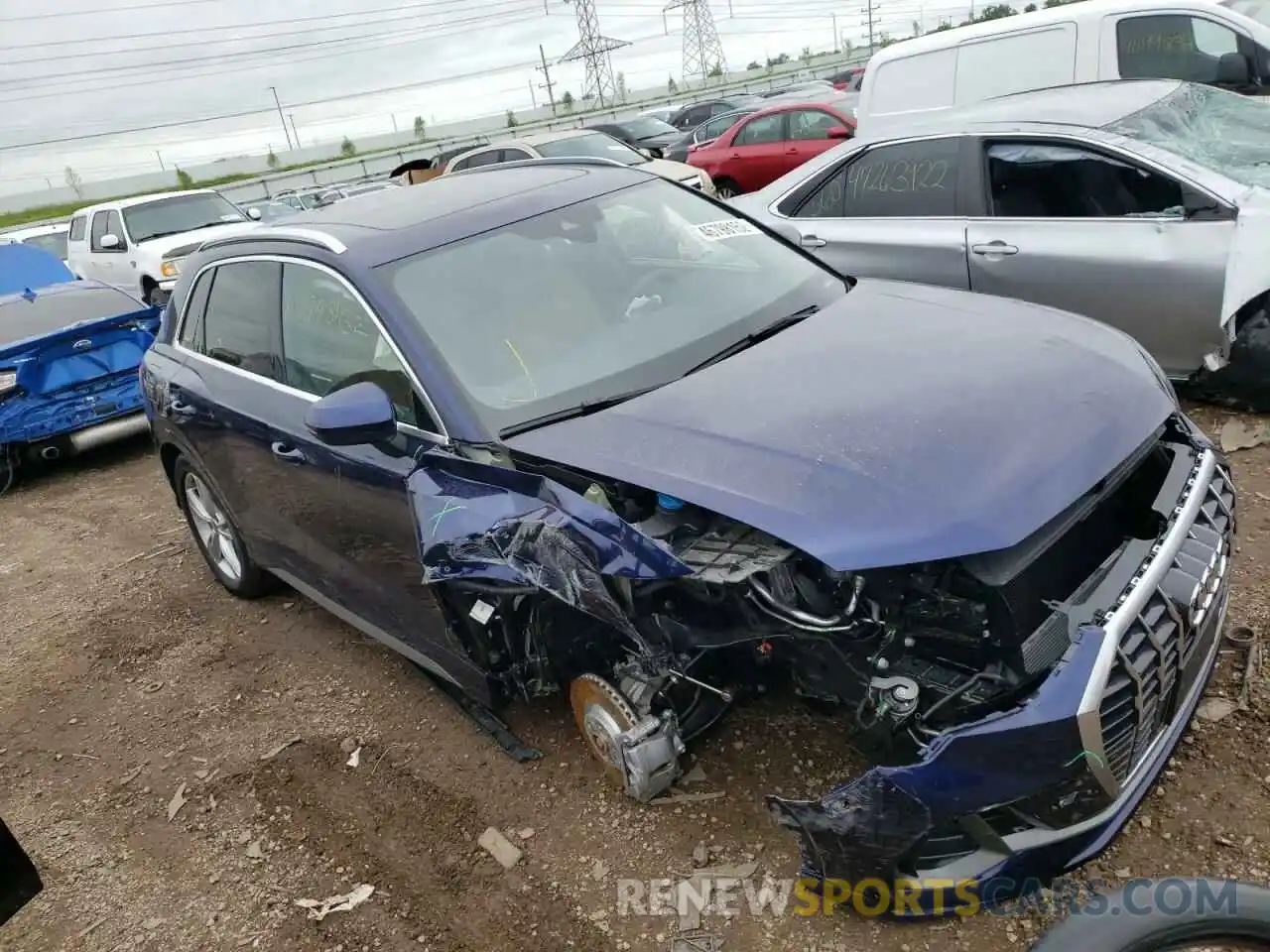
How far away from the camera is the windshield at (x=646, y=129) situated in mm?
20672

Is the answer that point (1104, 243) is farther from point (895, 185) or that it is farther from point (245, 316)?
point (245, 316)

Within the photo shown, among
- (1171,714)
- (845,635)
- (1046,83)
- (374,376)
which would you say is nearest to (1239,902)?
(1171,714)

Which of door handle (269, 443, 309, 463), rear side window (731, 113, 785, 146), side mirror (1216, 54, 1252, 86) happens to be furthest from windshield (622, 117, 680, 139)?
door handle (269, 443, 309, 463)

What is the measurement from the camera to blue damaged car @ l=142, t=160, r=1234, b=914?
2111 mm

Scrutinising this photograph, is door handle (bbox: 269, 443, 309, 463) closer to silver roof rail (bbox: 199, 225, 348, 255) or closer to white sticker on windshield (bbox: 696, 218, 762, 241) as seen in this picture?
silver roof rail (bbox: 199, 225, 348, 255)

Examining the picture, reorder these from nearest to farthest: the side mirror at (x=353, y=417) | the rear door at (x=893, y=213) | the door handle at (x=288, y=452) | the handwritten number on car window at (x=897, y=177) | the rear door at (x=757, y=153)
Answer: the side mirror at (x=353, y=417) → the door handle at (x=288, y=452) → the rear door at (x=893, y=213) → the handwritten number on car window at (x=897, y=177) → the rear door at (x=757, y=153)

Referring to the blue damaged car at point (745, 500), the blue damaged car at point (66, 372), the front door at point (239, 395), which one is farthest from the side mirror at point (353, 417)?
the blue damaged car at point (66, 372)

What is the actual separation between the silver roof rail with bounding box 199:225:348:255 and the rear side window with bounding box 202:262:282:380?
0.37 ft

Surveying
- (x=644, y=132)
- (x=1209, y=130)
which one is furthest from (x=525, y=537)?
(x=644, y=132)

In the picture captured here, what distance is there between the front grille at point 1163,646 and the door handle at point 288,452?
2.77 metres

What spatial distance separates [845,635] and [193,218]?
12.7 meters

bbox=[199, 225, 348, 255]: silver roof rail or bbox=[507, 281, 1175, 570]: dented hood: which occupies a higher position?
bbox=[199, 225, 348, 255]: silver roof rail

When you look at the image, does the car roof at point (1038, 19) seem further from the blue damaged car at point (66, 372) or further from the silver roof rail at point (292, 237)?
the blue damaged car at point (66, 372)

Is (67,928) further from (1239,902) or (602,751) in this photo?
(1239,902)
